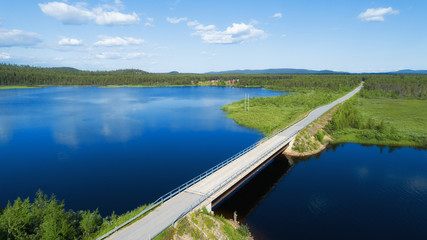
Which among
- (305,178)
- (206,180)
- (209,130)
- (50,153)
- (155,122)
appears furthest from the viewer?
(155,122)

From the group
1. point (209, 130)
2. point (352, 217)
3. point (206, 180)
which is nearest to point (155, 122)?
point (209, 130)

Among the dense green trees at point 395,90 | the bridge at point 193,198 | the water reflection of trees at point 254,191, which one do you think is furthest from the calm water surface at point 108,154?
the dense green trees at point 395,90

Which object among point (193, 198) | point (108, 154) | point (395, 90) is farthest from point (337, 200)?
point (395, 90)

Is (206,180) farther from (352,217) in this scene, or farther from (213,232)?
(352,217)

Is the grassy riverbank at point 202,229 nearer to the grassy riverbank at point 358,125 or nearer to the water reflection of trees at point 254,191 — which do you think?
the water reflection of trees at point 254,191

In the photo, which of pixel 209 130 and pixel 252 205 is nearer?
pixel 252 205

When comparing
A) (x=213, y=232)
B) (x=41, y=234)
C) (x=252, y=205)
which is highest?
(x=41, y=234)
